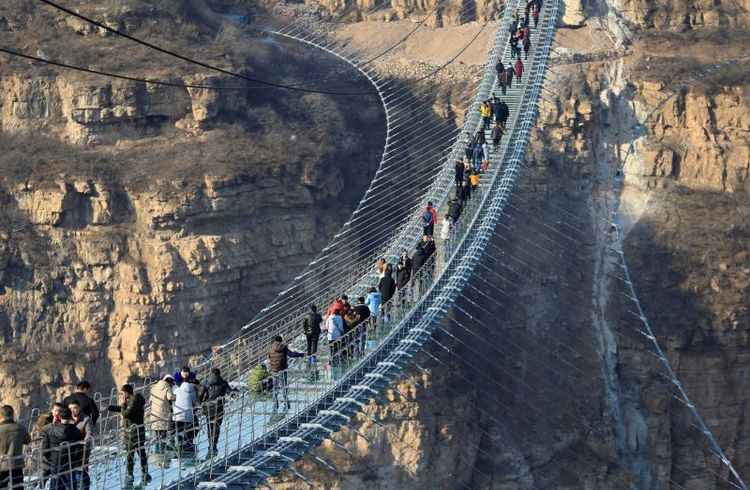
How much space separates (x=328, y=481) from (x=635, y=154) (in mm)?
15193

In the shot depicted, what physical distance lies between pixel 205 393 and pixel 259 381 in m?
1.94

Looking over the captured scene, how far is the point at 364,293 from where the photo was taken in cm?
5022

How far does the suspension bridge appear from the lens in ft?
137

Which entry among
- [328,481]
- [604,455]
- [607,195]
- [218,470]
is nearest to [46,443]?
[218,470]

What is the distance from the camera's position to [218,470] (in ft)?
136

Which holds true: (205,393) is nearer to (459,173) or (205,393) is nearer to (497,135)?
(459,173)

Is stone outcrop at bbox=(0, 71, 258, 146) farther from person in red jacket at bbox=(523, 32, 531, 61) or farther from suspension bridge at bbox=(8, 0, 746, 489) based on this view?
person in red jacket at bbox=(523, 32, 531, 61)

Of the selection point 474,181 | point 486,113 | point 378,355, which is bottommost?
point 378,355

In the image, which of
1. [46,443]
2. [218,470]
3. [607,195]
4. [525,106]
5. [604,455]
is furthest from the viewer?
[607,195]

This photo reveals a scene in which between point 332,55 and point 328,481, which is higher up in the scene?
point 332,55

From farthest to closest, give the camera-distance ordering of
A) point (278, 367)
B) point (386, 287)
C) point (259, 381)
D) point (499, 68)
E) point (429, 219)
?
point (499, 68) → point (429, 219) → point (386, 287) → point (278, 367) → point (259, 381)

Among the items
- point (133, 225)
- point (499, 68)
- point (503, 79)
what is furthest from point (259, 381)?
point (133, 225)

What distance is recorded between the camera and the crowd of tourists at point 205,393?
120 feet

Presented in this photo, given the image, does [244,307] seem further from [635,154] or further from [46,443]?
[46,443]
